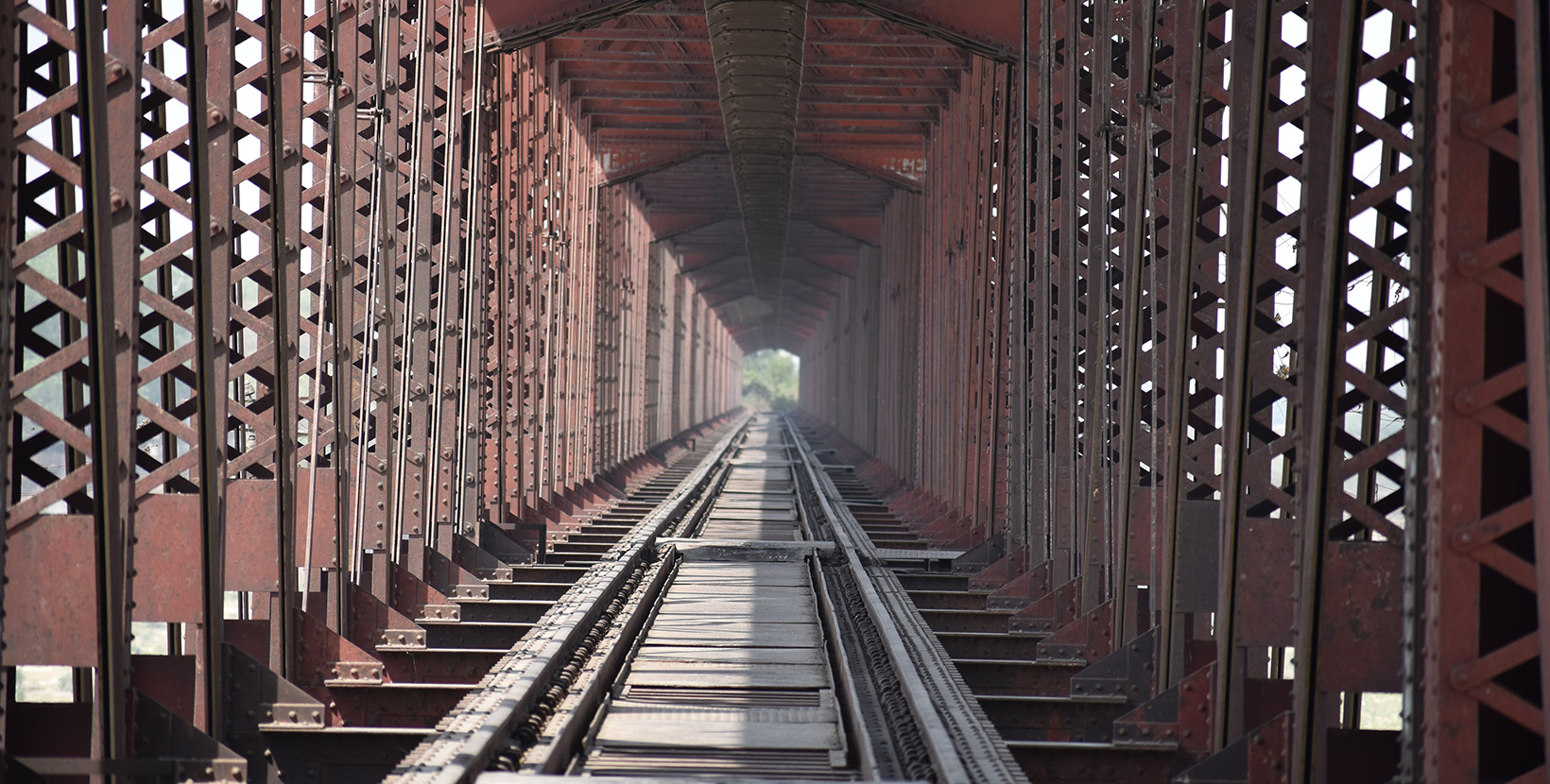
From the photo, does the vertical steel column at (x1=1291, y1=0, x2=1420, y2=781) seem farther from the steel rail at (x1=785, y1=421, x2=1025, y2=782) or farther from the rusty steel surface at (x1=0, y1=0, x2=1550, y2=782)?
the steel rail at (x1=785, y1=421, x2=1025, y2=782)

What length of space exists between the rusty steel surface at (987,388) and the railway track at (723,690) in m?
0.62

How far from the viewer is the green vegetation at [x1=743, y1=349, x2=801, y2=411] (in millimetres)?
156250

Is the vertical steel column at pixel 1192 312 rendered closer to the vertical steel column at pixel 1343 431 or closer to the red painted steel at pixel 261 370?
the vertical steel column at pixel 1343 431

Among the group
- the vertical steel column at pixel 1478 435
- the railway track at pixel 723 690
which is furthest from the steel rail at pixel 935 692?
the vertical steel column at pixel 1478 435

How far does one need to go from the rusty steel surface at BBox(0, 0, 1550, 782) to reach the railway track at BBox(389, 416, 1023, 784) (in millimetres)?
617

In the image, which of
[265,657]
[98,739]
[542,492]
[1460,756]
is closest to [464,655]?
[265,657]

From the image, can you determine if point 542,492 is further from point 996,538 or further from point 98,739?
point 98,739

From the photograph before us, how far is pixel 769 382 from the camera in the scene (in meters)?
166

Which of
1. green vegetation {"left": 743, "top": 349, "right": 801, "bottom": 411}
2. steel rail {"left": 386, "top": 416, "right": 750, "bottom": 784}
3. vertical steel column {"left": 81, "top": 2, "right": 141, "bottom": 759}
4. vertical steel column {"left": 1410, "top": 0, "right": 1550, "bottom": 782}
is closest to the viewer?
vertical steel column {"left": 1410, "top": 0, "right": 1550, "bottom": 782}

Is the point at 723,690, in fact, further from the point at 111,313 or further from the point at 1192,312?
the point at 111,313

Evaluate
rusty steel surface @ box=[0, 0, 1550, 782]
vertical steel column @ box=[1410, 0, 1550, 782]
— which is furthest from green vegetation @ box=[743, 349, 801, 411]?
vertical steel column @ box=[1410, 0, 1550, 782]

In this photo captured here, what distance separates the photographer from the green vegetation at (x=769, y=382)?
156250mm

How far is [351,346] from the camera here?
991 centimetres

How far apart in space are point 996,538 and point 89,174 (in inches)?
414
